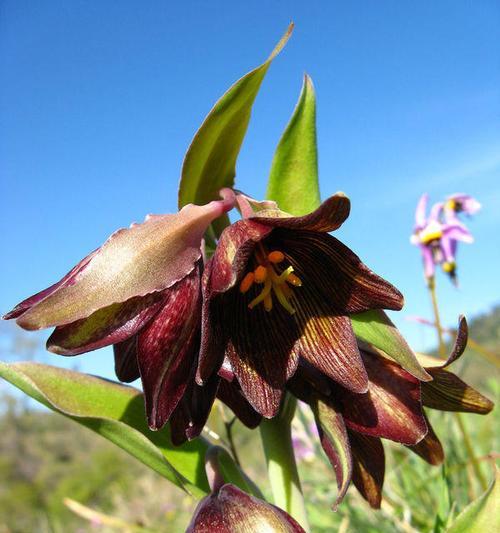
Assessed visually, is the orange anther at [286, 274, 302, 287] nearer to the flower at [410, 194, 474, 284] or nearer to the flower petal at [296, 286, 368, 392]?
the flower petal at [296, 286, 368, 392]

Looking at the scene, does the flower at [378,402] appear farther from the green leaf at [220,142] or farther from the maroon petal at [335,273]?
the green leaf at [220,142]

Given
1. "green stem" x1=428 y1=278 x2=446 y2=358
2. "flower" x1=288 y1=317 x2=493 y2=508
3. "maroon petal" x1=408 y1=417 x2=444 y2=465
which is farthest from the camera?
"green stem" x1=428 y1=278 x2=446 y2=358

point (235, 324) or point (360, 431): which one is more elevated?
point (235, 324)

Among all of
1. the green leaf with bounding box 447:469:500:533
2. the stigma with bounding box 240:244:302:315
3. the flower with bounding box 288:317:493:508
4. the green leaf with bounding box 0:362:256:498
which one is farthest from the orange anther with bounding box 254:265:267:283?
the green leaf with bounding box 447:469:500:533

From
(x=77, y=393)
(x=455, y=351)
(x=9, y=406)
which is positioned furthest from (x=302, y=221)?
(x=9, y=406)

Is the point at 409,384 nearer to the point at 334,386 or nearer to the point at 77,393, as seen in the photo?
the point at 334,386

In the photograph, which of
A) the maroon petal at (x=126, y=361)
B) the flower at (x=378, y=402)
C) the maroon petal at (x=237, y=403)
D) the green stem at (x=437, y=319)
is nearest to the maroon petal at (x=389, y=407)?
the flower at (x=378, y=402)
